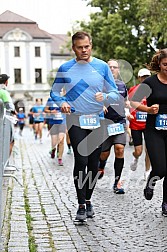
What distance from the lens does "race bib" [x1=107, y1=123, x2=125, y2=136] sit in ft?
26.5

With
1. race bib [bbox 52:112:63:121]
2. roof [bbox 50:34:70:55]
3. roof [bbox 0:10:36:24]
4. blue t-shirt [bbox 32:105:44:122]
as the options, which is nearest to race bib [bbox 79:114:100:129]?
roof [bbox 0:10:36:24]

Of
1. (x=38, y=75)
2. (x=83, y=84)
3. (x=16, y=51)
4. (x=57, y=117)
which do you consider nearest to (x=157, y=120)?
(x=83, y=84)

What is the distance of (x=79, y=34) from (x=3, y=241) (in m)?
2.22

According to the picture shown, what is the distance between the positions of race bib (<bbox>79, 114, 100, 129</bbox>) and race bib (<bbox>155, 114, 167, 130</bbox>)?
64 cm

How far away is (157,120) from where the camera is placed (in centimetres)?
620

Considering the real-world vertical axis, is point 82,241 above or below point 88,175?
below

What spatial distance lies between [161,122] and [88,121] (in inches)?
30.0

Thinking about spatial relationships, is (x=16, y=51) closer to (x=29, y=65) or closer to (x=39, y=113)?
(x=29, y=65)

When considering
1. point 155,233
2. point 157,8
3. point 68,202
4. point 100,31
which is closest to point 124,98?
point 68,202

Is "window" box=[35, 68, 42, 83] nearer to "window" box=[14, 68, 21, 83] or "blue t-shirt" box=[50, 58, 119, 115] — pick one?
"window" box=[14, 68, 21, 83]

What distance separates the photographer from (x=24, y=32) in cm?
7081

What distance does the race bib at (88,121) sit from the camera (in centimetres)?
607

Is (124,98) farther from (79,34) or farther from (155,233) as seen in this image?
(155,233)

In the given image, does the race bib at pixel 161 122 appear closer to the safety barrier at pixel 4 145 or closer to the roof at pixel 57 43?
the safety barrier at pixel 4 145
